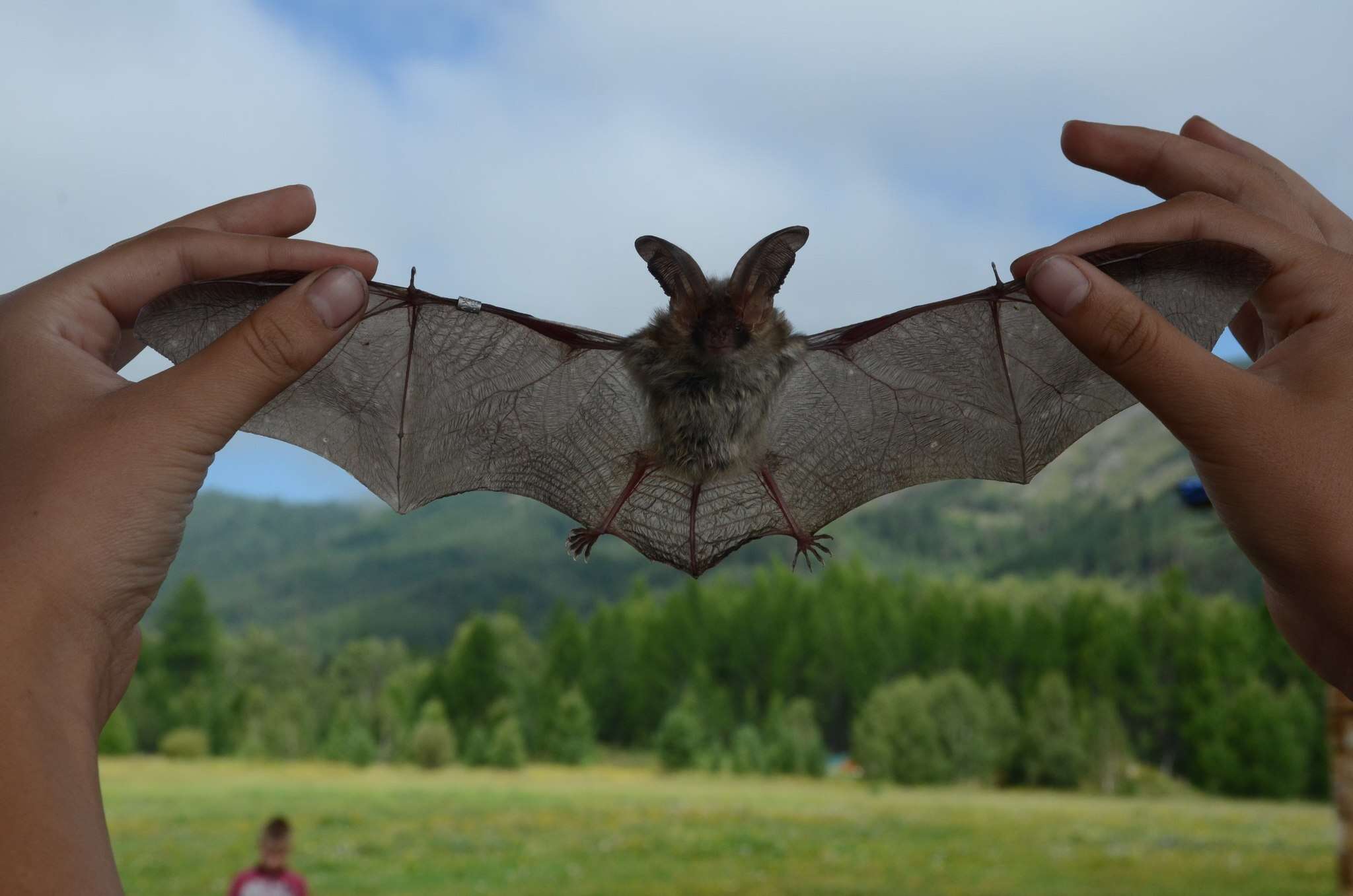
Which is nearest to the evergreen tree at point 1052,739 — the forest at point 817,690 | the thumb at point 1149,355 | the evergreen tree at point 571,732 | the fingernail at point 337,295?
the forest at point 817,690

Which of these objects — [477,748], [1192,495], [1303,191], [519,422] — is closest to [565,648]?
[477,748]

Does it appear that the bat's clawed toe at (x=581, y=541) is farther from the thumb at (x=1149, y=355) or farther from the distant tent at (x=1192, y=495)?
the distant tent at (x=1192, y=495)

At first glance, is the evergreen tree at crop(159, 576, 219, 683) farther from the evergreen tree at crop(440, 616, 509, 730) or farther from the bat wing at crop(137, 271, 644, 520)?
the bat wing at crop(137, 271, 644, 520)

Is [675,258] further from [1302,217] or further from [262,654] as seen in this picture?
[262,654]

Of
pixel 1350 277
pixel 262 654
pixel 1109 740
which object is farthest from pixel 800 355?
pixel 262 654

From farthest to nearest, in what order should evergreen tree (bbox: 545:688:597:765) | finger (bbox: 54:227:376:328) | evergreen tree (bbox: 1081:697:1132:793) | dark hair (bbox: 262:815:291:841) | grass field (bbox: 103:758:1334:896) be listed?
evergreen tree (bbox: 545:688:597:765), evergreen tree (bbox: 1081:697:1132:793), grass field (bbox: 103:758:1334:896), dark hair (bbox: 262:815:291:841), finger (bbox: 54:227:376:328)

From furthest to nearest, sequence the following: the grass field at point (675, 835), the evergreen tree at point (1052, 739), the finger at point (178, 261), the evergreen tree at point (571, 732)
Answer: the evergreen tree at point (571, 732), the evergreen tree at point (1052, 739), the grass field at point (675, 835), the finger at point (178, 261)

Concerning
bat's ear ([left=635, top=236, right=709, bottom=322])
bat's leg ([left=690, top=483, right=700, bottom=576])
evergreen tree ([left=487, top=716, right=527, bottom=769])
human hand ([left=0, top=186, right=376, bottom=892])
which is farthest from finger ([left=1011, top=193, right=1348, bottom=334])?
evergreen tree ([left=487, top=716, right=527, bottom=769])
